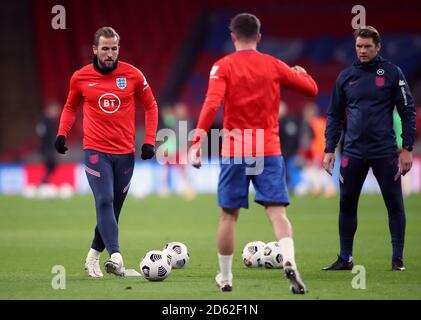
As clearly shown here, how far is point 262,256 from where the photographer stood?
40.5ft

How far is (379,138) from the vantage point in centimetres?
1172

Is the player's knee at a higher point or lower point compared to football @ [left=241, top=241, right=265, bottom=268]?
higher

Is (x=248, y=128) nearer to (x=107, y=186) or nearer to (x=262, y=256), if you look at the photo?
(x=107, y=186)

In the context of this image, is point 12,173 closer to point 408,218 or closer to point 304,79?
point 408,218

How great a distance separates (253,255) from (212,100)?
321 cm

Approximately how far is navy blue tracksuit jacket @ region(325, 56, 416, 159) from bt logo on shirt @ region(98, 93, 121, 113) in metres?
2.29

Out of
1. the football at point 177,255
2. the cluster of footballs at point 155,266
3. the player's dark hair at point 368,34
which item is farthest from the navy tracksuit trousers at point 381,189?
the cluster of footballs at point 155,266

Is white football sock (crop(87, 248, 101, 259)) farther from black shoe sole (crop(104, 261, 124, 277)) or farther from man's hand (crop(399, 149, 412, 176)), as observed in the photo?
man's hand (crop(399, 149, 412, 176))

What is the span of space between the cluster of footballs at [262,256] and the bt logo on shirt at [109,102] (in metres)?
2.27

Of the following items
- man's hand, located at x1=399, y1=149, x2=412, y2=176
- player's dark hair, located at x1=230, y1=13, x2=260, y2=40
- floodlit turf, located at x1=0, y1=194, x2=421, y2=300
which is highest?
player's dark hair, located at x1=230, y1=13, x2=260, y2=40

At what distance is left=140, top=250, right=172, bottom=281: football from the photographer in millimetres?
11094

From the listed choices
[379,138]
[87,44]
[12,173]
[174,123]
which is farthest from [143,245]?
[87,44]

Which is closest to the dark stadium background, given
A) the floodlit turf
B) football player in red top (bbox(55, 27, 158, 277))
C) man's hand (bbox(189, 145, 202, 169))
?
the floodlit turf

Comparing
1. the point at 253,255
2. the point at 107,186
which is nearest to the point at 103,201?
the point at 107,186
